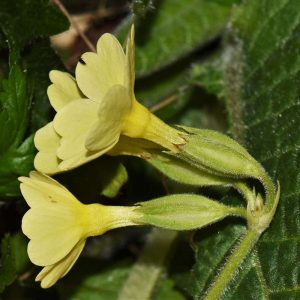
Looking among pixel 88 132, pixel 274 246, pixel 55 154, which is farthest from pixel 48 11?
pixel 274 246

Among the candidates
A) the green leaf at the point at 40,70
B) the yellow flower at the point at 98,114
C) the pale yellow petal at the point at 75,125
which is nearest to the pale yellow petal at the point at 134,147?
the yellow flower at the point at 98,114

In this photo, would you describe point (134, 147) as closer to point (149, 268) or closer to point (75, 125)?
point (75, 125)

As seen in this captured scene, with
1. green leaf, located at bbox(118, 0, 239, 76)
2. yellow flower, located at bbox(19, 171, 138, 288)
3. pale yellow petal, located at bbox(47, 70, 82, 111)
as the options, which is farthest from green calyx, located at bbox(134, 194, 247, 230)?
green leaf, located at bbox(118, 0, 239, 76)

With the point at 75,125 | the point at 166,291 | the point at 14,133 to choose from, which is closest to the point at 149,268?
the point at 166,291

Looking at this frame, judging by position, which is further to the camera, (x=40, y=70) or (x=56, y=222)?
(x=40, y=70)

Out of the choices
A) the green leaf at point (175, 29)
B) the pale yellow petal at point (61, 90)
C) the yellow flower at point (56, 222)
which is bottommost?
the green leaf at point (175, 29)

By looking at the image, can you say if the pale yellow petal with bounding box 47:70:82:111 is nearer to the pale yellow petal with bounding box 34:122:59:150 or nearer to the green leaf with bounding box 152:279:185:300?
the pale yellow petal with bounding box 34:122:59:150

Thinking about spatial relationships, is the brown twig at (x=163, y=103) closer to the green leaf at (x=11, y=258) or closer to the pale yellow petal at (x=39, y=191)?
the green leaf at (x=11, y=258)
